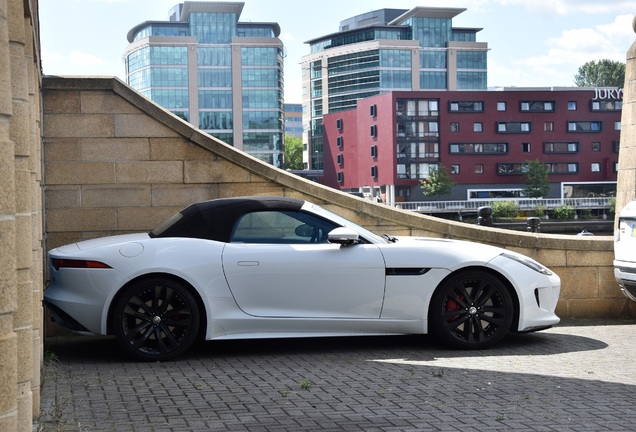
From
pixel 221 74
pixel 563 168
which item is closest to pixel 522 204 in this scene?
pixel 563 168

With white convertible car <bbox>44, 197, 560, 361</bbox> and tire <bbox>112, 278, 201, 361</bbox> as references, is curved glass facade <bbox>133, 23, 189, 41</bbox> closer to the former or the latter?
white convertible car <bbox>44, 197, 560, 361</bbox>

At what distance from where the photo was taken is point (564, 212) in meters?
120

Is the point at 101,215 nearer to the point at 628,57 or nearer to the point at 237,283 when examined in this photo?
the point at 237,283

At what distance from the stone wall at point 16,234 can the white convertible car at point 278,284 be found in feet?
5.16

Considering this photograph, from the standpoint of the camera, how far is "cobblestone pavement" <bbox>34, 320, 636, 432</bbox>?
227 inches

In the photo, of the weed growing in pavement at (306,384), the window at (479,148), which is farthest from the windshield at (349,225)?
the window at (479,148)

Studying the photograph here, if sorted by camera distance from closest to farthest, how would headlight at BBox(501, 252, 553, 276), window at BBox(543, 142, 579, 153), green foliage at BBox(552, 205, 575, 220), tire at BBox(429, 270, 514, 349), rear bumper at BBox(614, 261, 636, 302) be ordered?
tire at BBox(429, 270, 514, 349)
headlight at BBox(501, 252, 553, 276)
rear bumper at BBox(614, 261, 636, 302)
green foliage at BBox(552, 205, 575, 220)
window at BBox(543, 142, 579, 153)

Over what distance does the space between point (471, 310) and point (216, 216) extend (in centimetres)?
238

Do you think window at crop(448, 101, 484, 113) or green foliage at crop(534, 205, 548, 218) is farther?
green foliage at crop(534, 205, 548, 218)

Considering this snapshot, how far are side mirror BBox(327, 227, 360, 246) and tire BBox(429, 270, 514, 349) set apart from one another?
0.89 m

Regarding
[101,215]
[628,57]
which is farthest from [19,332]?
[628,57]

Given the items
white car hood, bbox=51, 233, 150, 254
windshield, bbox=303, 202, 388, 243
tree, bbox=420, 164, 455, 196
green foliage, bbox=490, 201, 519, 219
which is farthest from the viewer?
tree, bbox=420, 164, 455, 196

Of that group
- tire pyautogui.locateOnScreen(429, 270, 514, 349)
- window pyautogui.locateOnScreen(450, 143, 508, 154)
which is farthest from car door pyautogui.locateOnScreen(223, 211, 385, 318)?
window pyautogui.locateOnScreen(450, 143, 508, 154)

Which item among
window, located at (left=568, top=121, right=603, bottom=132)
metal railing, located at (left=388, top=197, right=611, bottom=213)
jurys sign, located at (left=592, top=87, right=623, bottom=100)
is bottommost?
metal railing, located at (left=388, top=197, right=611, bottom=213)
